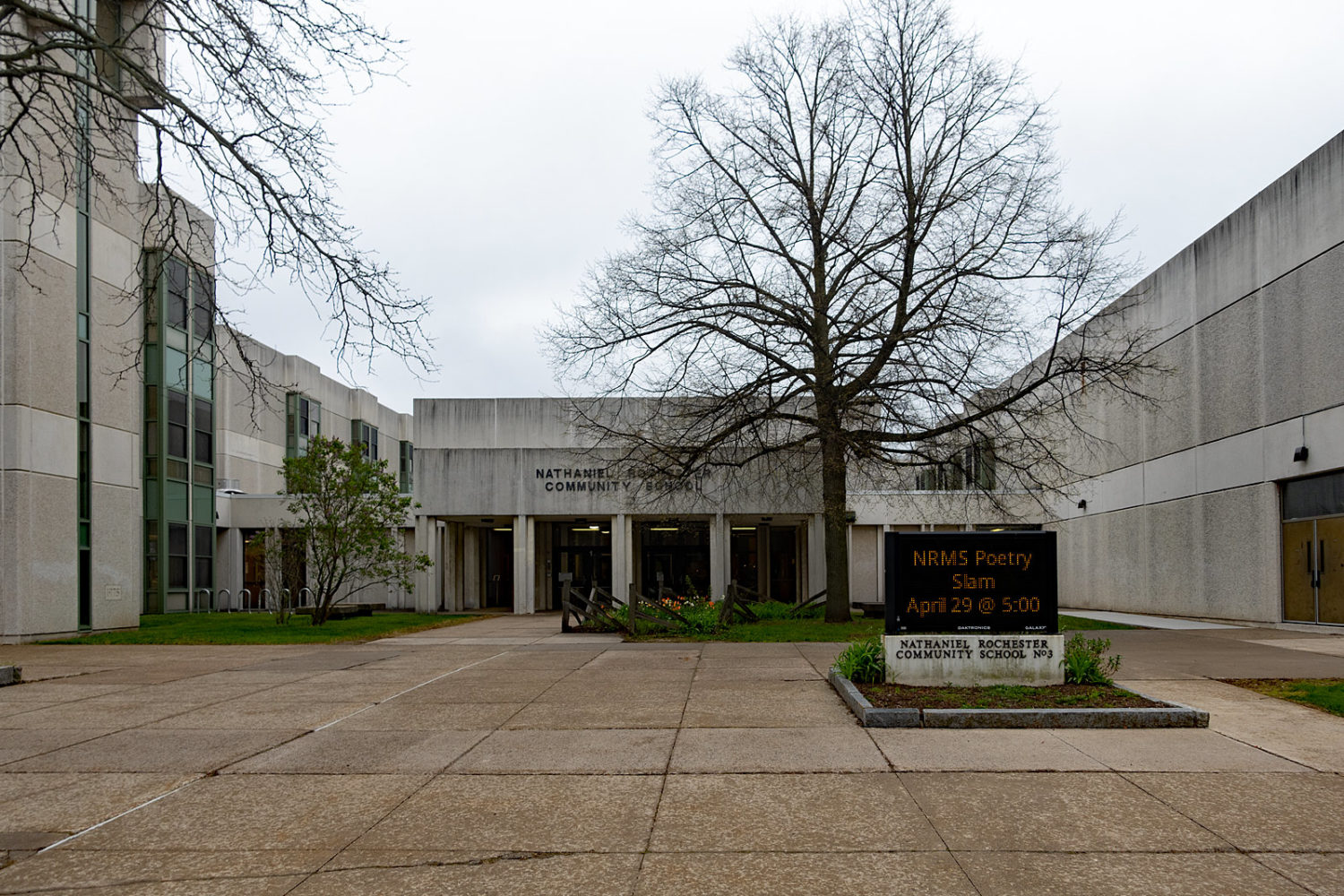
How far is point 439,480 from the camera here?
33.2 m

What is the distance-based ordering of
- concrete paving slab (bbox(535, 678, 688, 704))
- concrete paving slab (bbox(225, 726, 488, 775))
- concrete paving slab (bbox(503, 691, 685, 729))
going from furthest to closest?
concrete paving slab (bbox(535, 678, 688, 704))
concrete paving slab (bbox(503, 691, 685, 729))
concrete paving slab (bbox(225, 726, 488, 775))

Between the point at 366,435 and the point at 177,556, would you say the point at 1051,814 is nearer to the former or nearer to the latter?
the point at 177,556

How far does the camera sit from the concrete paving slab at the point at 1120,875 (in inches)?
193

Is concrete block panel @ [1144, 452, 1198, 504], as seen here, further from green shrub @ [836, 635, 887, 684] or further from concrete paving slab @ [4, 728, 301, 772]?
concrete paving slab @ [4, 728, 301, 772]

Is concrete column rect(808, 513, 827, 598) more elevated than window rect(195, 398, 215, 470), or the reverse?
window rect(195, 398, 215, 470)

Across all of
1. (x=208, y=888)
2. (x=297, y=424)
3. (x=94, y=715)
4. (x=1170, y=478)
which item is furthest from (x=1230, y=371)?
(x=297, y=424)

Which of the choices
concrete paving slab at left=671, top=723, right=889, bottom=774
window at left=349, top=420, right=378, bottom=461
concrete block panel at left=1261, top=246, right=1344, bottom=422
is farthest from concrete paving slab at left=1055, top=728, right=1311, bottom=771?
window at left=349, top=420, right=378, bottom=461

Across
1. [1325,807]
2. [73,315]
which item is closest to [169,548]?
[73,315]

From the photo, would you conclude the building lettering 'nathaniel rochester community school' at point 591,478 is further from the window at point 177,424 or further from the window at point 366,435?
the window at point 366,435

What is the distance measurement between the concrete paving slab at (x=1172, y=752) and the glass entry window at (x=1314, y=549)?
543 inches

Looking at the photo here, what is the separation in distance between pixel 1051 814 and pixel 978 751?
1.85 m

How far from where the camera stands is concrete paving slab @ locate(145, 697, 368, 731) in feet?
31.6

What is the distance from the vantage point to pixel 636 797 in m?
6.80

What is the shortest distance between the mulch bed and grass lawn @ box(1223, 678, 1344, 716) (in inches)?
76.8
